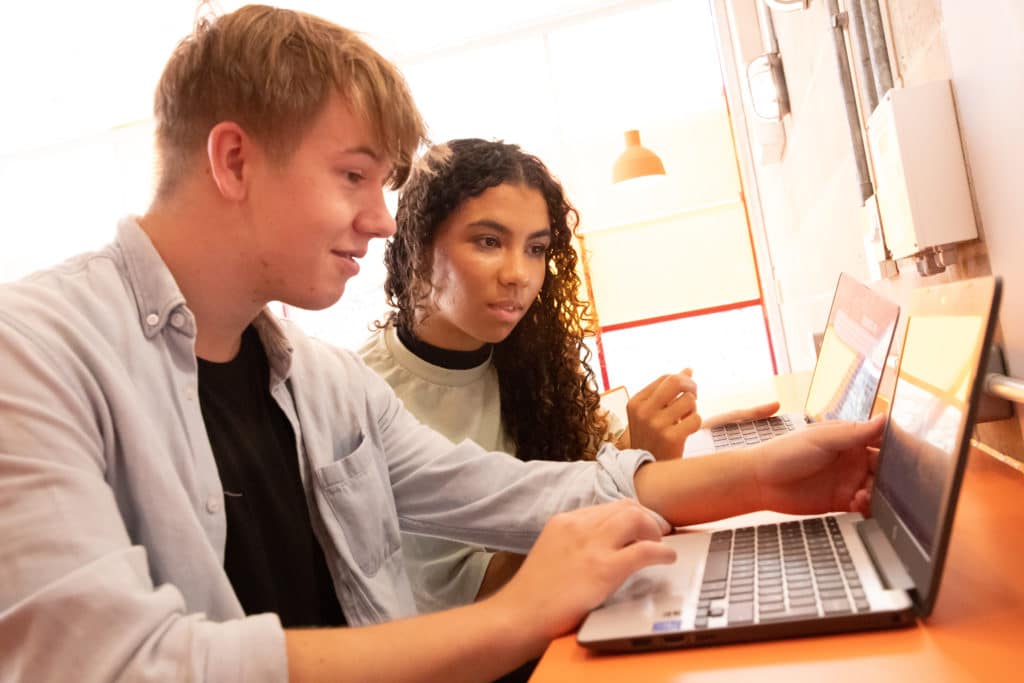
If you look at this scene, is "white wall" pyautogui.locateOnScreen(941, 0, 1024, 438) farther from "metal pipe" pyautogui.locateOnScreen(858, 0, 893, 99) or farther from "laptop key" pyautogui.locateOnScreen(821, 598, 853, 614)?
"laptop key" pyautogui.locateOnScreen(821, 598, 853, 614)

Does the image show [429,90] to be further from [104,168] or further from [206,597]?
[206,597]

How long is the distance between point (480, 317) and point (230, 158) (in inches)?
29.8

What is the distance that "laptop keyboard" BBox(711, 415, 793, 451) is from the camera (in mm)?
1559

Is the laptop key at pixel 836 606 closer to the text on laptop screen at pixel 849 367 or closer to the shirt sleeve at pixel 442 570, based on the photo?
the text on laptop screen at pixel 849 367

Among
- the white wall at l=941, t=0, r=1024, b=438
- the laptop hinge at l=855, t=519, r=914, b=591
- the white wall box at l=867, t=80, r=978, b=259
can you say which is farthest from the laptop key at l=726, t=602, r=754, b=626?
the white wall box at l=867, t=80, r=978, b=259

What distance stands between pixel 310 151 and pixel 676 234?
15.8 feet

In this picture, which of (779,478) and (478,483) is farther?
(478,483)

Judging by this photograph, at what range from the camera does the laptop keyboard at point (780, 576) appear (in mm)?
668

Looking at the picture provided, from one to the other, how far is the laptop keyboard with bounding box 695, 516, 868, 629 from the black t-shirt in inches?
20.3

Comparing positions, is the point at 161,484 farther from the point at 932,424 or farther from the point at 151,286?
the point at 932,424

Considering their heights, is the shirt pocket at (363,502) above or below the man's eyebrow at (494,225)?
below

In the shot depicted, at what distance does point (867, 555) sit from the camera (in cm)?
76

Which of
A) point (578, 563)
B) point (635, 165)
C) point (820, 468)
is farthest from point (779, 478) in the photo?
point (635, 165)

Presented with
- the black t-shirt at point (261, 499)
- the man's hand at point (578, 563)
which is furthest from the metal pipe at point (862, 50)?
the black t-shirt at point (261, 499)
